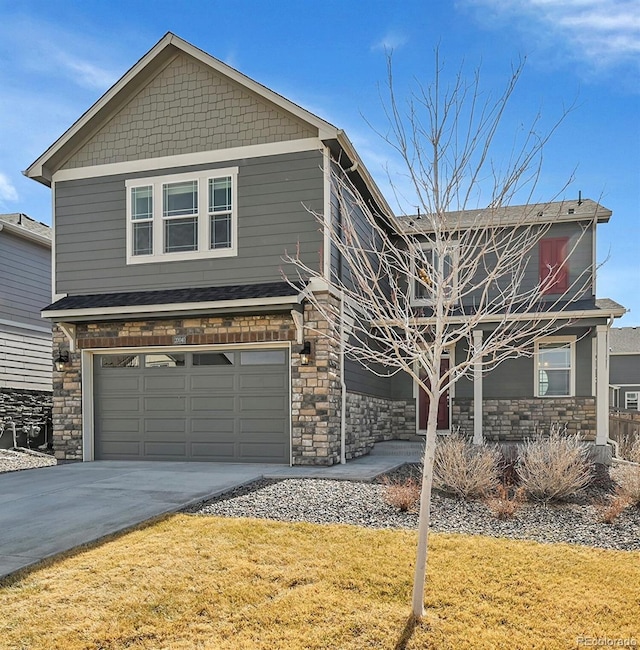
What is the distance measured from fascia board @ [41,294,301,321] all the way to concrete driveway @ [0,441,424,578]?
2799mm

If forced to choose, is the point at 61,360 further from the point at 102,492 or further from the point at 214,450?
the point at 102,492

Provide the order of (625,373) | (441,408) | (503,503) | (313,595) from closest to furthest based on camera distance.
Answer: (313,595) → (503,503) → (441,408) → (625,373)

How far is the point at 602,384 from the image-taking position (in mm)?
12195

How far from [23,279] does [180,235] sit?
22.9ft

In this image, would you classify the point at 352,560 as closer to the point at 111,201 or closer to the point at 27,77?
the point at 111,201

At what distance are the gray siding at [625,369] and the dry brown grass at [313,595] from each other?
24805 millimetres

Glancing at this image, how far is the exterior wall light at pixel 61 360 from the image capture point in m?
11.8

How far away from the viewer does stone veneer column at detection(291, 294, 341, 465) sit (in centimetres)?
1033

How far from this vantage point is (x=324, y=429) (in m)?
10.3

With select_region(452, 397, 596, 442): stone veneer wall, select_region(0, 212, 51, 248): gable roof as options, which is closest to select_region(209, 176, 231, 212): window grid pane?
select_region(0, 212, 51, 248): gable roof

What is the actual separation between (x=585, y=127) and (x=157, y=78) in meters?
8.46

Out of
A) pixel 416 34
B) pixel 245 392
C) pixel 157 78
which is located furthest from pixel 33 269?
pixel 416 34

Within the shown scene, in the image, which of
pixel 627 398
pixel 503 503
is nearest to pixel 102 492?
pixel 503 503

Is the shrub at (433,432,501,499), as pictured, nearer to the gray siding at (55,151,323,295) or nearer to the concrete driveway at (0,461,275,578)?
the concrete driveway at (0,461,275,578)
